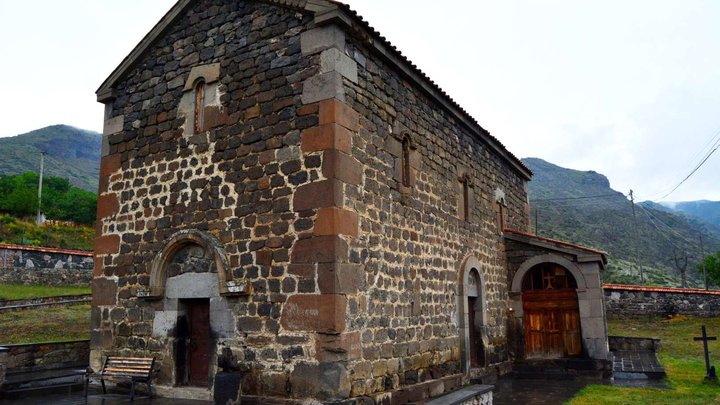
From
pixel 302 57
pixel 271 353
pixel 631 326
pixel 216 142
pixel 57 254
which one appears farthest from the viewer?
pixel 57 254

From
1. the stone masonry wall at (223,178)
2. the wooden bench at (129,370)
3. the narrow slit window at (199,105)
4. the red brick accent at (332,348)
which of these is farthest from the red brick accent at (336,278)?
the narrow slit window at (199,105)

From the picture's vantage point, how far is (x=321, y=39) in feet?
26.0

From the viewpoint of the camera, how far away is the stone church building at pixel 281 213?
24.6 feet

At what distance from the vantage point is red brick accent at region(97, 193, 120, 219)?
1001 cm

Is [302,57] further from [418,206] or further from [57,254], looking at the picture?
[57,254]

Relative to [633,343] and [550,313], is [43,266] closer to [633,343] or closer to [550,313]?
[550,313]

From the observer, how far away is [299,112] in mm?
7922

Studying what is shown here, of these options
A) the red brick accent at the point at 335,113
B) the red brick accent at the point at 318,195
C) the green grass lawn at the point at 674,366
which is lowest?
the green grass lawn at the point at 674,366

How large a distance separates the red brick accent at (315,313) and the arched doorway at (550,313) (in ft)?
28.5

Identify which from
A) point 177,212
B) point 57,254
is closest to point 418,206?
point 177,212

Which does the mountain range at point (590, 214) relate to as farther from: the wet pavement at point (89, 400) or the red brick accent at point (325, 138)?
the wet pavement at point (89, 400)

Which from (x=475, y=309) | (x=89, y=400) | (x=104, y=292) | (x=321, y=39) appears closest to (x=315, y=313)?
(x=321, y=39)

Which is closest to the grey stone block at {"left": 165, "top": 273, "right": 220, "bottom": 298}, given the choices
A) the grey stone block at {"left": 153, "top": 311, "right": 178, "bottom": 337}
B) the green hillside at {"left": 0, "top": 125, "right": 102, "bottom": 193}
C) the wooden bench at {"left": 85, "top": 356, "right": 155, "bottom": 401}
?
the grey stone block at {"left": 153, "top": 311, "right": 178, "bottom": 337}

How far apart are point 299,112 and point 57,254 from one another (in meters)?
17.1
